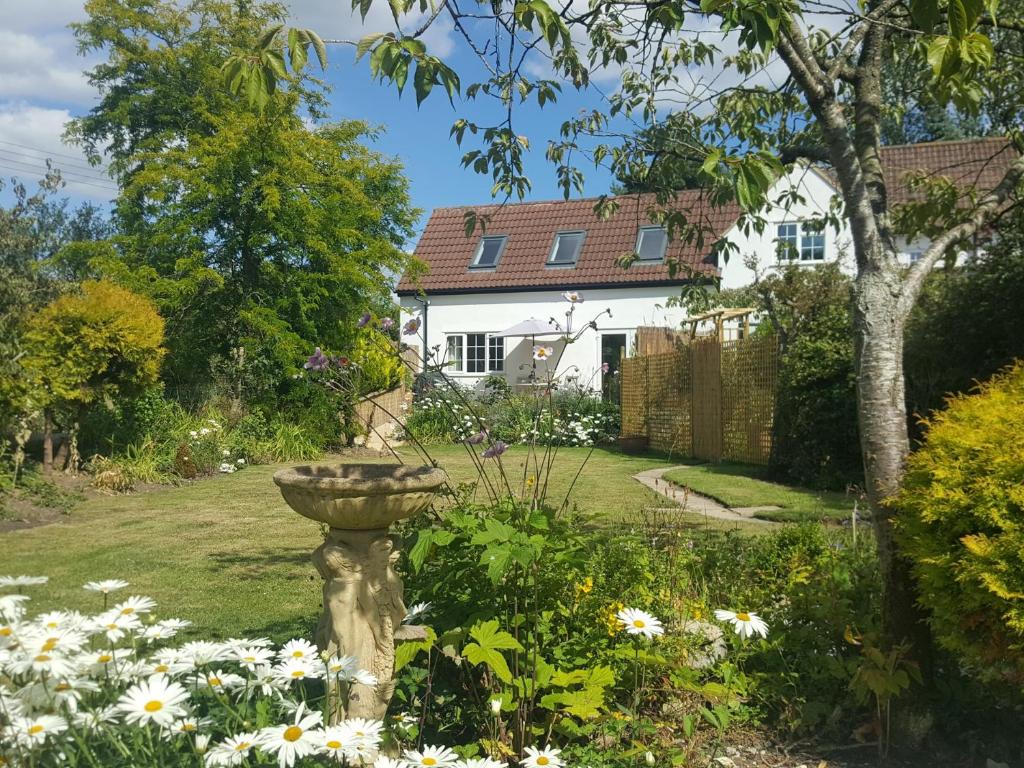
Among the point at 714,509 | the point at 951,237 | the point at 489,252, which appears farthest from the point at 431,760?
the point at 489,252

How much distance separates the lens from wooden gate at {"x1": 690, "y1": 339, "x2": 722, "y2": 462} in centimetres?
Result: 1426

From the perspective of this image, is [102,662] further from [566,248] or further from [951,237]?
[566,248]

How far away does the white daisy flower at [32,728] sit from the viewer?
1721mm

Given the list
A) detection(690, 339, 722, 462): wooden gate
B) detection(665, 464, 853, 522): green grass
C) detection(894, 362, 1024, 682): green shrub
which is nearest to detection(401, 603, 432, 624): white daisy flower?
detection(894, 362, 1024, 682): green shrub

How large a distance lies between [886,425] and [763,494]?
6678 mm

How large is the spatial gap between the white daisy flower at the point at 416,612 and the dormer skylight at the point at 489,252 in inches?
886

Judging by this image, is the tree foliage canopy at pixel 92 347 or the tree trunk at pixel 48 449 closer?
the tree foliage canopy at pixel 92 347

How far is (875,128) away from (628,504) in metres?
5.59

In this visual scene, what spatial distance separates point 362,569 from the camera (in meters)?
2.94

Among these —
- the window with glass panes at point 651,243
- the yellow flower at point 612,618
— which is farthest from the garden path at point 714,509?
the window with glass panes at point 651,243

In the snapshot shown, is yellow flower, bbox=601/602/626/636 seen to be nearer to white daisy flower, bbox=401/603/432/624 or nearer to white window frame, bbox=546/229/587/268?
white daisy flower, bbox=401/603/432/624

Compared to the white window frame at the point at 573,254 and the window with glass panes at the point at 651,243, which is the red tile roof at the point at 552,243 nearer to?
the white window frame at the point at 573,254

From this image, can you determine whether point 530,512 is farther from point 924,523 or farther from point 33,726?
point 33,726

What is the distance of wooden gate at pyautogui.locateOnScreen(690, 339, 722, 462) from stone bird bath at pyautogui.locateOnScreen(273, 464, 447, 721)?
11880 mm
